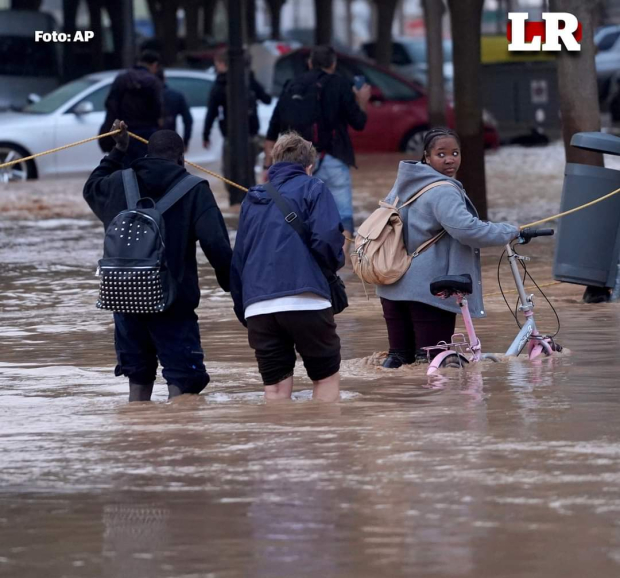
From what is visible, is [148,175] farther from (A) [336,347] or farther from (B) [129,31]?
(B) [129,31]

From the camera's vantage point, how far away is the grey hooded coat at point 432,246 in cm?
743

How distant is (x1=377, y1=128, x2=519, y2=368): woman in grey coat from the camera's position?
738cm

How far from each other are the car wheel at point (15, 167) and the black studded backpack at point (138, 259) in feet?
44.9

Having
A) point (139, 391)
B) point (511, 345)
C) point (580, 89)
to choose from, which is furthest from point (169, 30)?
point (139, 391)

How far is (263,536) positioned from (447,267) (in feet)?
9.33

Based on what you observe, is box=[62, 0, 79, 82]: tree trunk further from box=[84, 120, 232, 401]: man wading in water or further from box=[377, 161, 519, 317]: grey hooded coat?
box=[84, 120, 232, 401]: man wading in water

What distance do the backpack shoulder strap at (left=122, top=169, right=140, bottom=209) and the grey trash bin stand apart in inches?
152

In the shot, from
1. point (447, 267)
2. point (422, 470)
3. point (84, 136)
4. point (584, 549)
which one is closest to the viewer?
point (584, 549)

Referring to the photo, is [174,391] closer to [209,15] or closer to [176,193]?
[176,193]

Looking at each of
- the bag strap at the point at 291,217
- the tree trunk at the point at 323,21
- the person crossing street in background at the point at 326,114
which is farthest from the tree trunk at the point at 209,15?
the bag strap at the point at 291,217

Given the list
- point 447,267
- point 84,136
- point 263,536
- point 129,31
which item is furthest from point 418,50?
point 263,536

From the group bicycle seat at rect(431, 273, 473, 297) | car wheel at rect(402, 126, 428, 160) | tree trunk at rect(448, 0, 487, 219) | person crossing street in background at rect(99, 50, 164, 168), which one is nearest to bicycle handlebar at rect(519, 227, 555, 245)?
bicycle seat at rect(431, 273, 473, 297)

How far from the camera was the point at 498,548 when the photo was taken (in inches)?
188

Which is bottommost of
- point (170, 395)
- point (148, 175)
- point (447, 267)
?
point (170, 395)
